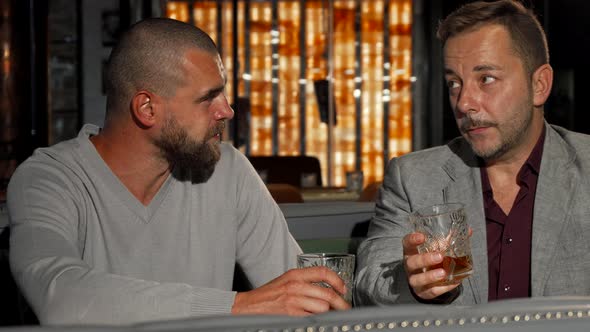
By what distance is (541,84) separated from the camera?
6.81ft

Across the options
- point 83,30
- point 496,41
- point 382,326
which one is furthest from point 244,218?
point 83,30

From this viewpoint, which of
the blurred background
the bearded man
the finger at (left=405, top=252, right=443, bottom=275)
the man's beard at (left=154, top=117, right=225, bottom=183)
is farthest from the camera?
the blurred background

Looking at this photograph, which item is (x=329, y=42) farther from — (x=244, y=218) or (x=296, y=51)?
(x=244, y=218)

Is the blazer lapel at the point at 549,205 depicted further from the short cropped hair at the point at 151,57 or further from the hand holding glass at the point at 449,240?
the short cropped hair at the point at 151,57

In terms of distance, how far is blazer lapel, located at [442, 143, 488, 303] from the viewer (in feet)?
6.39

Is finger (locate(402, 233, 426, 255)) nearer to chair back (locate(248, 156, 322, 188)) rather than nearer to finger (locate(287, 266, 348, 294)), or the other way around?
finger (locate(287, 266, 348, 294))

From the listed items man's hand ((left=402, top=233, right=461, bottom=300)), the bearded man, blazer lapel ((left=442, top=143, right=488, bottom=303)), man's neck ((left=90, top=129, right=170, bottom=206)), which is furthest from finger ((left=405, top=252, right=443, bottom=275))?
man's neck ((left=90, top=129, right=170, bottom=206))

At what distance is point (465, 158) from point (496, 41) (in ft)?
0.97

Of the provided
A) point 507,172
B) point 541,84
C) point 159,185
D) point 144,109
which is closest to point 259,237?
point 159,185

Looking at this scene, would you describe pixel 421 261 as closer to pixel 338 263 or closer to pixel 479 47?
pixel 338 263

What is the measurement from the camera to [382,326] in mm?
829

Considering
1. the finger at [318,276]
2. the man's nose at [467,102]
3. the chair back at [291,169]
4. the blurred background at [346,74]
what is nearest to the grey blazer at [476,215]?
the man's nose at [467,102]

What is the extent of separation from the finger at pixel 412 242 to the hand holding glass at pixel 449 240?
0.5 inches

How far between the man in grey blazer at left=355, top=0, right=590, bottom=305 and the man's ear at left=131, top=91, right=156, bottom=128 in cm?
59
